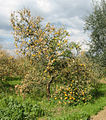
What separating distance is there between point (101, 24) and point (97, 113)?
10567 mm

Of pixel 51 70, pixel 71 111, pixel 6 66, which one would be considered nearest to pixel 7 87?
pixel 6 66

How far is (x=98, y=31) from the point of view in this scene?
49.8 feet

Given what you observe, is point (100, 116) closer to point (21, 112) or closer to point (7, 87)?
point (21, 112)

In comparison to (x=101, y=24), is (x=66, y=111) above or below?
below

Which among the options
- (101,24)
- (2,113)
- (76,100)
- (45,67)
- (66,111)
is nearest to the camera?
(2,113)

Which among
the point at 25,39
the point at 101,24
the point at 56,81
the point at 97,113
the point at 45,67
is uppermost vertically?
the point at 101,24

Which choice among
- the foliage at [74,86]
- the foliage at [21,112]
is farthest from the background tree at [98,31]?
the foliage at [21,112]

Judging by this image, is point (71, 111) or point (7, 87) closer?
point (71, 111)

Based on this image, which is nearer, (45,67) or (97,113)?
(97,113)

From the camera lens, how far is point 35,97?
328 inches

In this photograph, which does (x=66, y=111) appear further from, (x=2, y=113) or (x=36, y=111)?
(x=2, y=113)

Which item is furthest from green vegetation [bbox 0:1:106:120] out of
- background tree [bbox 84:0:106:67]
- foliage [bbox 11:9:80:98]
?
background tree [bbox 84:0:106:67]

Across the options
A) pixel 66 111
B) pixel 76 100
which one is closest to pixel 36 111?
pixel 66 111

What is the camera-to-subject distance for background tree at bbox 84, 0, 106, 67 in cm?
1494
